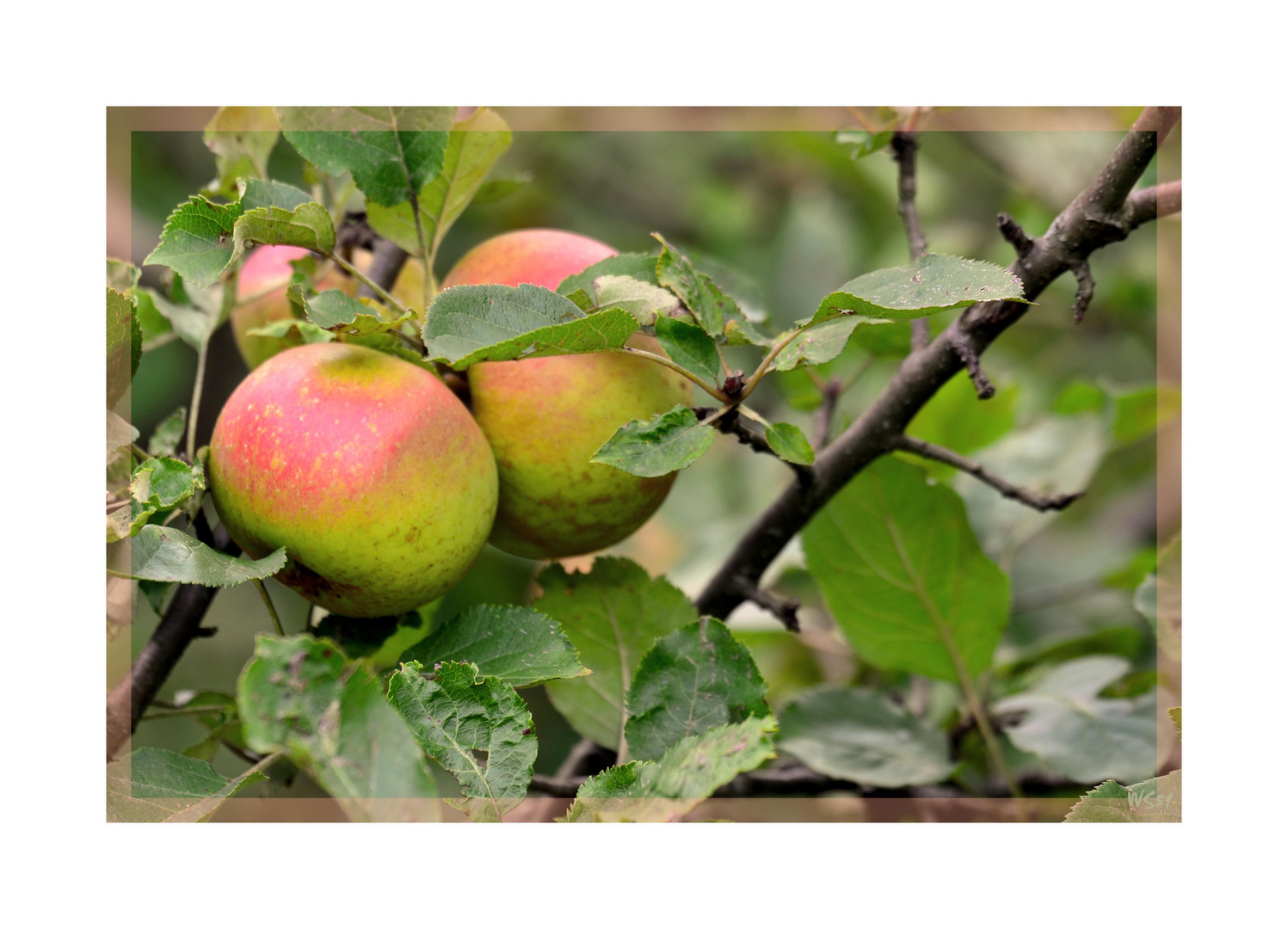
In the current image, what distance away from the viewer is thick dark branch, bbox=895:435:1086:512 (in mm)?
671

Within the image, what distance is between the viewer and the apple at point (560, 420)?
1.92 feet

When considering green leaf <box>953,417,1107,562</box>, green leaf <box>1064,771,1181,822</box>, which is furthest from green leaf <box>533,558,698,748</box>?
green leaf <box>953,417,1107,562</box>

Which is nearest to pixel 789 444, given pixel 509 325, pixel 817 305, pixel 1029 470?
pixel 509 325

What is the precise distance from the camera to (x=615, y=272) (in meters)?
0.59

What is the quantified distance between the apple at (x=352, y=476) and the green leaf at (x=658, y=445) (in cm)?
10

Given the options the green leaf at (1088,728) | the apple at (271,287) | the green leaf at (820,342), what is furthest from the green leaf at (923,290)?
the green leaf at (1088,728)

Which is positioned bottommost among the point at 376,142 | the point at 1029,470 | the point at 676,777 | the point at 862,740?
the point at 862,740

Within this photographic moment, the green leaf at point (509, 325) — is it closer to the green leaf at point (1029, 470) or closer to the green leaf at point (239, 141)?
Result: the green leaf at point (239, 141)

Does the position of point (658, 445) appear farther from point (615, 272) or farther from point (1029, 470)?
point (1029, 470)

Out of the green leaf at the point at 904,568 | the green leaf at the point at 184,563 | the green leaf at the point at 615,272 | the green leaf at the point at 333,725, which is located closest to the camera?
the green leaf at the point at 333,725

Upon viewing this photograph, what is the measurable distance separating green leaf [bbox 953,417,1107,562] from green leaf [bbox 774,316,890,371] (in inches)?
22.5

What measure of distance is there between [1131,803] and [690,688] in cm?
24

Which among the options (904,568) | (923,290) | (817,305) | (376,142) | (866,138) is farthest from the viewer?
(817,305)

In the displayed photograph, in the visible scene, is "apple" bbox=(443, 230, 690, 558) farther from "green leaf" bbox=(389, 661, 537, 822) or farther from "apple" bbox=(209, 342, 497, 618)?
"green leaf" bbox=(389, 661, 537, 822)
